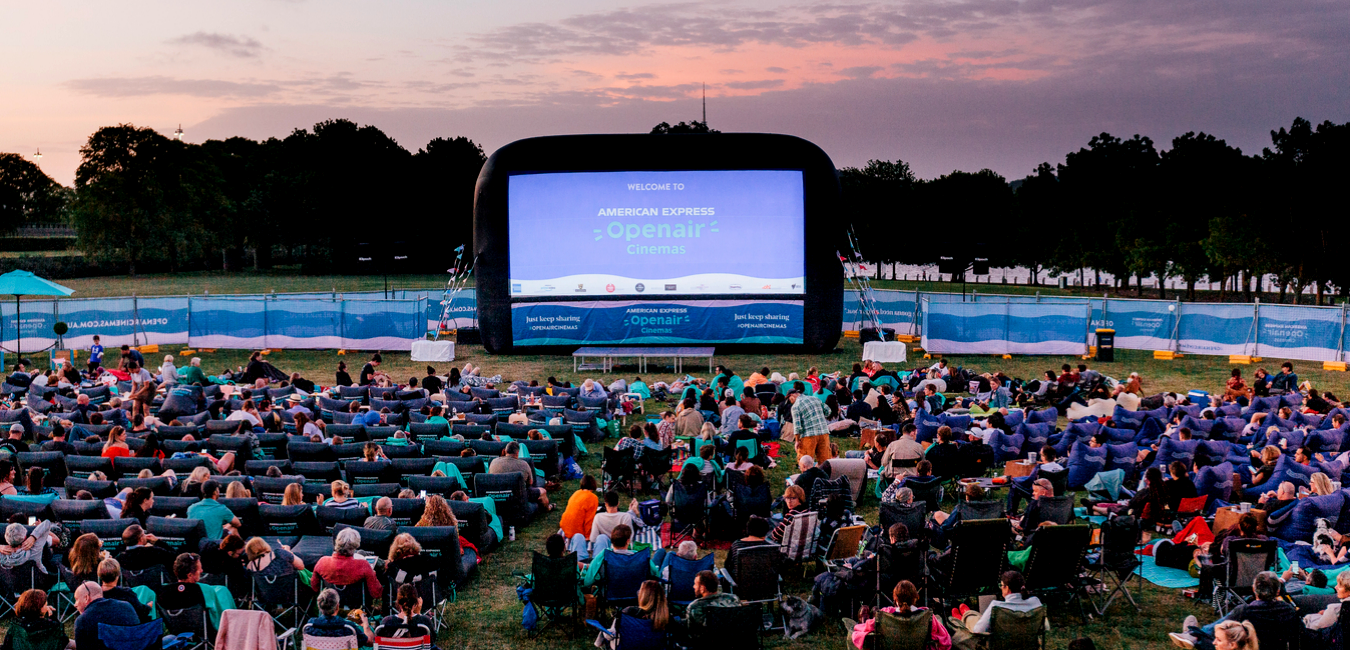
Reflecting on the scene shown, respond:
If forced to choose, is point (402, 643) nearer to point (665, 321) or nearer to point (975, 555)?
point (975, 555)

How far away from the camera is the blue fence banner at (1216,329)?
23.8m

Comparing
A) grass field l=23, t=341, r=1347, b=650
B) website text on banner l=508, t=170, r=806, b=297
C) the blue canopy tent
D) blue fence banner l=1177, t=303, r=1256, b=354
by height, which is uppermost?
website text on banner l=508, t=170, r=806, b=297

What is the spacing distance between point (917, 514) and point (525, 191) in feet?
55.3

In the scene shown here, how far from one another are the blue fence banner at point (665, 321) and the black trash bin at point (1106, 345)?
734 cm

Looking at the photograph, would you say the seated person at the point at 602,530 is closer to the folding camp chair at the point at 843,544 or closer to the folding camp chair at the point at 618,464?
the folding camp chair at the point at 843,544

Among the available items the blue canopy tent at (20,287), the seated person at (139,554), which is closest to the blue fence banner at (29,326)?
the blue canopy tent at (20,287)

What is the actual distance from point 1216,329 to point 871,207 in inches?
2755

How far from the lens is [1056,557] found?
8.53 m

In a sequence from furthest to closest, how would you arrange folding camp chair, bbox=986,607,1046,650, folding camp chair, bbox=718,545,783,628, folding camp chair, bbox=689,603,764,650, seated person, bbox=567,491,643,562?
1. seated person, bbox=567,491,643,562
2. folding camp chair, bbox=718,545,783,628
3. folding camp chair, bbox=986,607,1046,650
4. folding camp chair, bbox=689,603,764,650

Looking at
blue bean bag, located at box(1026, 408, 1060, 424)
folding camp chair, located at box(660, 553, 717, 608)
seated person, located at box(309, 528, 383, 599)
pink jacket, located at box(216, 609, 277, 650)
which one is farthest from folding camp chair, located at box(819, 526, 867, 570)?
blue bean bag, located at box(1026, 408, 1060, 424)

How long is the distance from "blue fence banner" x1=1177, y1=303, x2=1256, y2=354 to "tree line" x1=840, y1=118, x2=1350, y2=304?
5837 mm

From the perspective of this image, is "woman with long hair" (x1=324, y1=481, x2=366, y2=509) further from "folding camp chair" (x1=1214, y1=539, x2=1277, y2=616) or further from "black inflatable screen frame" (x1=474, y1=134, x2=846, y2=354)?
"black inflatable screen frame" (x1=474, y1=134, x2=846, y2=354)

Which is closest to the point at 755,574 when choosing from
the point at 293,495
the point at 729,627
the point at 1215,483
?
the point at 729,627

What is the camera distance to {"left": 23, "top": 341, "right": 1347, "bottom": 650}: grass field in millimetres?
8289
